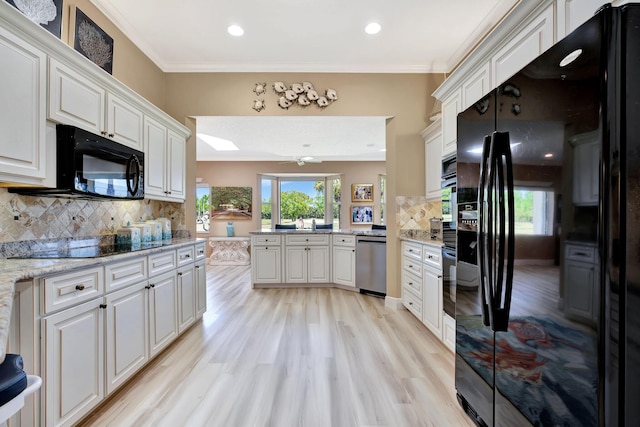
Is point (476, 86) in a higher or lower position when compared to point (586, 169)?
higher

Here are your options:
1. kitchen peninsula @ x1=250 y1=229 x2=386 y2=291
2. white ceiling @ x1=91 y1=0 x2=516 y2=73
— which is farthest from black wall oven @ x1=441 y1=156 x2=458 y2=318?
kitchen peninsula @ x1=250 y1=229 x2=386 y2=291

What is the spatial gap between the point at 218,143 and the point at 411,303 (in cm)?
455

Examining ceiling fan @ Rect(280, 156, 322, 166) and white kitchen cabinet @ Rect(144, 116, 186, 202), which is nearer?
white kitchen cabinet @ Rect(144, 116, 186, 202)

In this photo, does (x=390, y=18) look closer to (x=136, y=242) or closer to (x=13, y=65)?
(x=13, y=65)

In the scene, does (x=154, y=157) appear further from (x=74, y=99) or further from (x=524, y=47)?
(x=524, y=47)

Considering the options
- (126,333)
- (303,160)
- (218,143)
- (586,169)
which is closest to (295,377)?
(126,333)

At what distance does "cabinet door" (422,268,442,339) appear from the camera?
250 centimetres

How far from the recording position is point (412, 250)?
3184 millimetres

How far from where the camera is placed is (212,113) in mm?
3564

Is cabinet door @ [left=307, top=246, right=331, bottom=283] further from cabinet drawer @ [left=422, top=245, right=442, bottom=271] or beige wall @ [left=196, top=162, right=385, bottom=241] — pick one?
beige wall @ [left=196, top=162, right=385, bottom=241]

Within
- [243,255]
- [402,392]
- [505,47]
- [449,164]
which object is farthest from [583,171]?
[243,255]

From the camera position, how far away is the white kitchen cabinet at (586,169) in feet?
2.49

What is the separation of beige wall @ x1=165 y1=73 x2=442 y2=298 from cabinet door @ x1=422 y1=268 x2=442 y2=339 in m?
0.76

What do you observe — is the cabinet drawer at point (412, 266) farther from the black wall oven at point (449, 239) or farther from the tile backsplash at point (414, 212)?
the black wall oven at point (449, 239)
